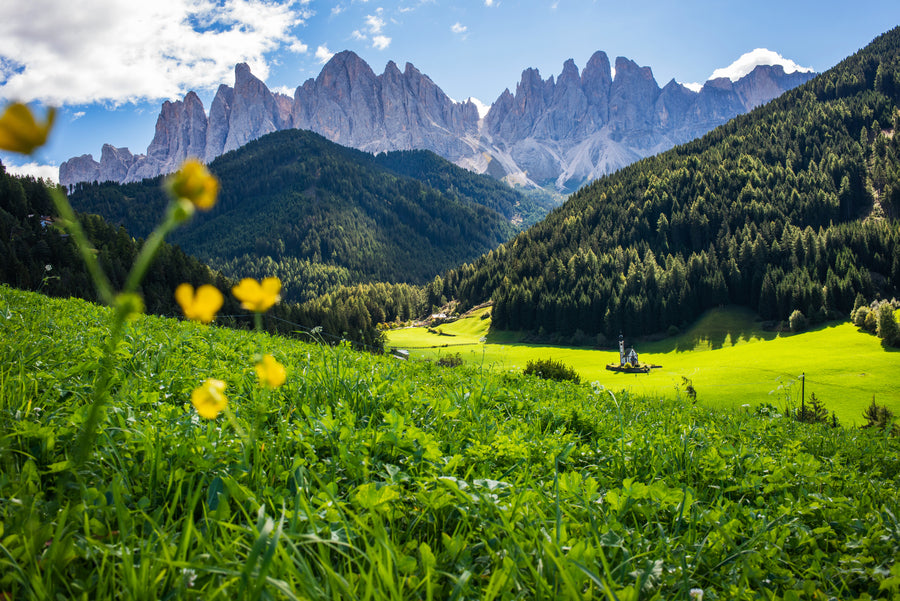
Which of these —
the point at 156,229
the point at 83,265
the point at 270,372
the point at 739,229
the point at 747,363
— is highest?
the point at 739,229

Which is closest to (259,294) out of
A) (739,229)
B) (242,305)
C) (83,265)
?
(242,305)

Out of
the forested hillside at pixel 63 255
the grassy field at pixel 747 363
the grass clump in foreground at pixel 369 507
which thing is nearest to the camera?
the grass clump in foreground at pixel 369 507

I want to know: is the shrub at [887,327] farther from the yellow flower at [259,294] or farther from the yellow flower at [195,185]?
the yellow flower at [195,185]

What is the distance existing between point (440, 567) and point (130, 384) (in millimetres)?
3007

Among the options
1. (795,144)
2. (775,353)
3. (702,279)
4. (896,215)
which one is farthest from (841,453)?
(795,144)

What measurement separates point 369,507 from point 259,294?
1.24 m

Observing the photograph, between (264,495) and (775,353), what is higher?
(264,495)

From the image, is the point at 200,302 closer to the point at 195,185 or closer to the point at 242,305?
the point at 242,305

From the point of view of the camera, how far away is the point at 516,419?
14.4 feet

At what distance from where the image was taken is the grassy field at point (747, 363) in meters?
27.3

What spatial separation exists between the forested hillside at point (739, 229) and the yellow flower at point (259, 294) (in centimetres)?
7639

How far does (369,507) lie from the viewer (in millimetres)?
2002

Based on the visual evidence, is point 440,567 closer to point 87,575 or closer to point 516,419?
point 87,575

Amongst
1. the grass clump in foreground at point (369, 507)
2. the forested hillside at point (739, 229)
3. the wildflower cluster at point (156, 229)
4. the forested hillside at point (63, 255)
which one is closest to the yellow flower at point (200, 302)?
the wildflower cluster at point (156, 229)
